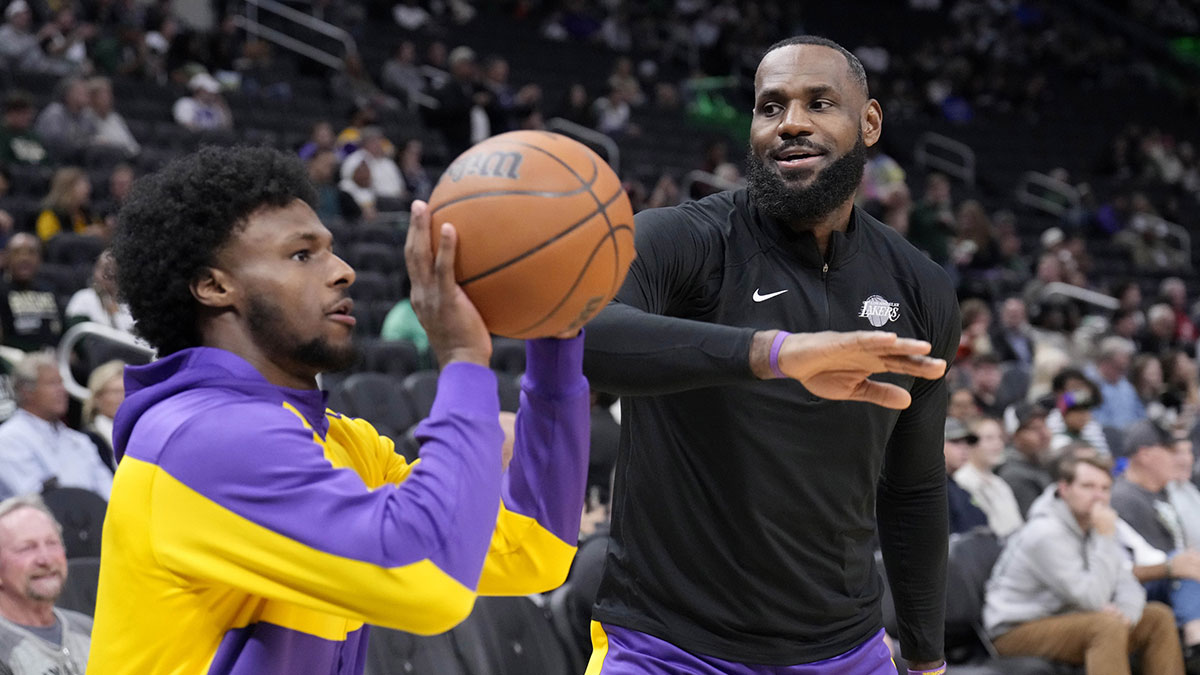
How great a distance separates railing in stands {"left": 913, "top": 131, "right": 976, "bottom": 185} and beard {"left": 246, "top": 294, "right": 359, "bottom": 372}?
1698 cm

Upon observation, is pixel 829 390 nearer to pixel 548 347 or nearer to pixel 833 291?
pixel 548 347

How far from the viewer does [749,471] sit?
245cm

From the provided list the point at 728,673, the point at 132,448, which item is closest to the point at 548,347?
the point at 132,448

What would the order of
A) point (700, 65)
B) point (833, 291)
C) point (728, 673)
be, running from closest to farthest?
point (728, 673), point (833, 291), point (700, 65)

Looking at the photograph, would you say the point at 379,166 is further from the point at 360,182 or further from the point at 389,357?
the point at 389,357

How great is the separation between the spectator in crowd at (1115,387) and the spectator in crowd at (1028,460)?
1.99 m

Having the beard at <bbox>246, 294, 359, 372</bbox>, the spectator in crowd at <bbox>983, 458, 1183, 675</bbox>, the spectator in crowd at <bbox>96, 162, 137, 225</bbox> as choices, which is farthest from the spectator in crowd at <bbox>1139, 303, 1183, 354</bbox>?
the beard at <bbox>246, 294, 359, 372</bbox>

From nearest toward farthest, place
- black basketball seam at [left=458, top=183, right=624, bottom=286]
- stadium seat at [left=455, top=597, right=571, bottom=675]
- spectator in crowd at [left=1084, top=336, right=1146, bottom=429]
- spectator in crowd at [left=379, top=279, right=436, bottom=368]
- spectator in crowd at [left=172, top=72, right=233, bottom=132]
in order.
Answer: black basketball seam at [left=458, top=183, right=624, bottom=286] → stadium seat at [left=455, top=597, right=571, bottom=675] → spectator in crowd at [left=379, top=279, right=436, bottom=368] → spectator in crowd at [left=1084, top=336, right=1146, bottom=429] → spectator in crowd at [left=172, top=72, right=233, bottom=132]

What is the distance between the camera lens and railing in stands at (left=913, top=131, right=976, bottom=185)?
722 inches

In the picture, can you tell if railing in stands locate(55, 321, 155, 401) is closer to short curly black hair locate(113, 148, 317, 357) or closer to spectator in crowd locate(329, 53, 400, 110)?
short curly black hair locate(113, 148, 317, 357)

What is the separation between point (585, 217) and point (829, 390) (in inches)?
16.7

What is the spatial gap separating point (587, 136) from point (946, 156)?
7.02 m

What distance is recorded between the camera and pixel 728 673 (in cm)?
244

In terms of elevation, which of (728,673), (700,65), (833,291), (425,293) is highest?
(425,293)
